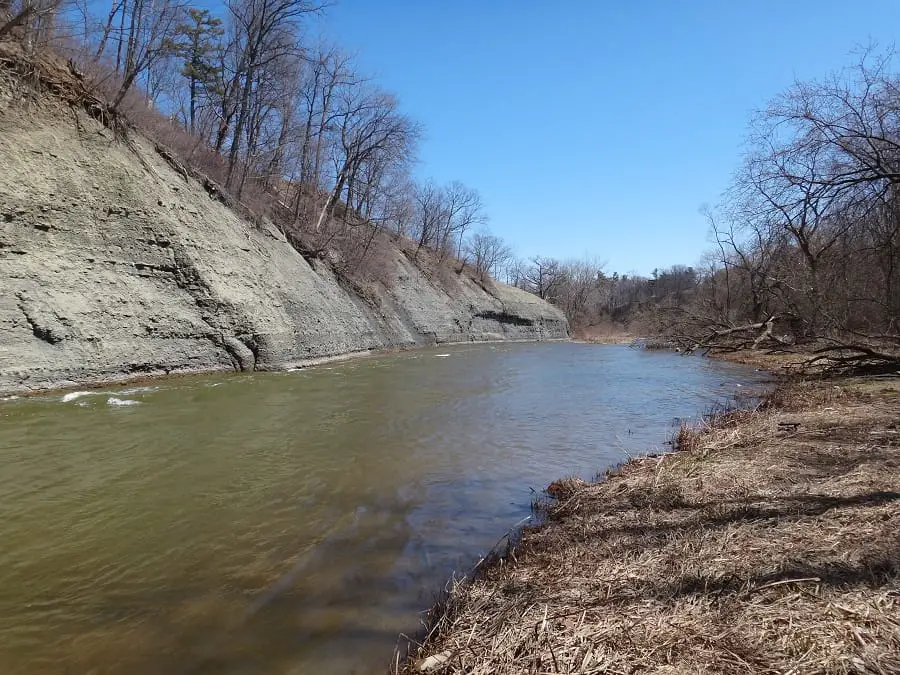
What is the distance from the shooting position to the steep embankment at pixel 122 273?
10.5 m

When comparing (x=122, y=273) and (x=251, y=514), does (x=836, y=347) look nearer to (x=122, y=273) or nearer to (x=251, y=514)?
(x=251, y=514)

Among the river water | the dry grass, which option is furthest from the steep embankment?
the dry grass

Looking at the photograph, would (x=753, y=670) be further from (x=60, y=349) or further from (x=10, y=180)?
(x=10, y=180)

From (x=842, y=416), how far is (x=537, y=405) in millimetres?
5564

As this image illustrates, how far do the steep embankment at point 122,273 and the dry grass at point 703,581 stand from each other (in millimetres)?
11036

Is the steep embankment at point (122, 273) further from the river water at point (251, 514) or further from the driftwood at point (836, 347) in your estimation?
the driftwood at point (836, 347)

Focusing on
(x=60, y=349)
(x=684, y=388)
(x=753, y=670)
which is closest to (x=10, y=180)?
(x=60, y=349)

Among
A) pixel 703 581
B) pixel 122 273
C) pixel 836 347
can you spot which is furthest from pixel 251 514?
pixel 836 347

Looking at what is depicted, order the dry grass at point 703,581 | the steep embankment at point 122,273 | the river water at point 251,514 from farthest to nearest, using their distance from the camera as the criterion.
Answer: the steep embankment at point 122,273 → the river water at point 251,514 → the dry grass at point 703,581

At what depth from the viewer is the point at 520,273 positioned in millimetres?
86688

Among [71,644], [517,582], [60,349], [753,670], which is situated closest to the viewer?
[753,670]

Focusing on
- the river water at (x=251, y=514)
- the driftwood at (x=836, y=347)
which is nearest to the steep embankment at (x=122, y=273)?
the river water at (x=251, y=514)

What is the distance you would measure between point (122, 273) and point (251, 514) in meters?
10.5

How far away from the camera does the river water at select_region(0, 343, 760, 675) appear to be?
292 centimetres
